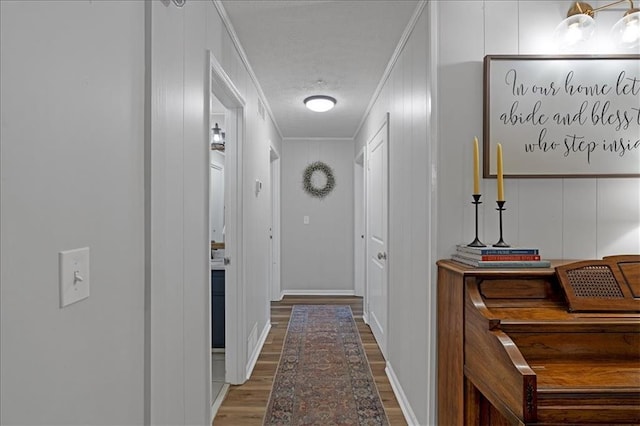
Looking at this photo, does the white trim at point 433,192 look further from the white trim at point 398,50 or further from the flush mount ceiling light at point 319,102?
the flush mount ceiling light at point 319,102

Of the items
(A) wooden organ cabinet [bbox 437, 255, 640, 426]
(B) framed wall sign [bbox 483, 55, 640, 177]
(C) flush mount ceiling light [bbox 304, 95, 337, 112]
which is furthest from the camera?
(C) flush mount ceiling light [bbox 304, 95, 337, 112]

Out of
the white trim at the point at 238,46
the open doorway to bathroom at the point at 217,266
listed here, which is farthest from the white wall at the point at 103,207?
the open doorway to bathroom at the point at 217,266

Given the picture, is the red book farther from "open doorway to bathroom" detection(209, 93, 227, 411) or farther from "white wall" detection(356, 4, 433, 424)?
"open doorway to bathroom" detection(209, 93, 227, 411)

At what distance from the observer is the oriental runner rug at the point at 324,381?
2514 mm

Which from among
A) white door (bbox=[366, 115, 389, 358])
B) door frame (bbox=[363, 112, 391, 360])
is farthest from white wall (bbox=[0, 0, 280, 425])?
white door (bbox=[366, 115, 389, 358])

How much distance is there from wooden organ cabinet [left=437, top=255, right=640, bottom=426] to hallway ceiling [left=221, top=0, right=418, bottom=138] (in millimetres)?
1567

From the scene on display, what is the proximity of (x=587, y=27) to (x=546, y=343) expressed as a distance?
138cm

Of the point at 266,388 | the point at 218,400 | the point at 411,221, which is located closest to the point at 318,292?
the point at 266,388

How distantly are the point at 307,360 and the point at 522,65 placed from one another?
8.93 ft

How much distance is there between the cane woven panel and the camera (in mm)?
1445

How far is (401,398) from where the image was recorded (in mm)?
A: 2660

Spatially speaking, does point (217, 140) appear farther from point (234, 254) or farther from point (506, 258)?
point (506, 258)

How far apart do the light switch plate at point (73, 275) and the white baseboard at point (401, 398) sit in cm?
196

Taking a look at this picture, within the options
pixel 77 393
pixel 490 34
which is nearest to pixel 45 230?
pixel 77 393
